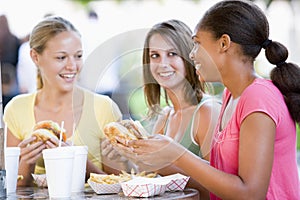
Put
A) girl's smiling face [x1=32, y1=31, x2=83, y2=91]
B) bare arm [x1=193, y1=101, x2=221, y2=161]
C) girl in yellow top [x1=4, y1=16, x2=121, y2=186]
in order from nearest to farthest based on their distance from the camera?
bare arm [x1=193, y1=101, x2=221, y2=161]
girl in yellow top [x1=4, y1=16, x2=121, y2=186]
girl's smiling face [x1=32, y1=31, x2=83, y2=91]

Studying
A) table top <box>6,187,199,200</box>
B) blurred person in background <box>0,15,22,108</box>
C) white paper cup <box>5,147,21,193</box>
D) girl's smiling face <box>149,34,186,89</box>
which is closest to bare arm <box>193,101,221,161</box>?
girl's smiling face <box>149,34,186,89</box>

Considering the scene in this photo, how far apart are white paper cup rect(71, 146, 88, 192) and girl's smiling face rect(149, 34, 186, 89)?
0.48 meters

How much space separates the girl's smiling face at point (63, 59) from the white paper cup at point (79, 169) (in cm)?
81

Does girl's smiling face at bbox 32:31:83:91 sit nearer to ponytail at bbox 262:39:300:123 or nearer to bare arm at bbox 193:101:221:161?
bare arm at bbox 193:101:221:161

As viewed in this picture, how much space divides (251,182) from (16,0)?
14.0ft

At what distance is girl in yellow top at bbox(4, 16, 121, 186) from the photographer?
278cm

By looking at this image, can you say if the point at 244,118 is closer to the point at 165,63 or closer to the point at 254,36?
the point at 254,36

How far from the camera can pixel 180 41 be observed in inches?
97.0

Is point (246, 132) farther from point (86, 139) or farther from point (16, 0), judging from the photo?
point (16, 0)


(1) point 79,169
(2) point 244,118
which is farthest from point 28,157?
(2) point 244,118

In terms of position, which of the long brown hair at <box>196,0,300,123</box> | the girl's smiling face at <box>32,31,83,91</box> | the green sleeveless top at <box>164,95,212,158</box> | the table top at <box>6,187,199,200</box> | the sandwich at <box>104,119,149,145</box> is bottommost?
the table top at <box>6,187,199,200</box>

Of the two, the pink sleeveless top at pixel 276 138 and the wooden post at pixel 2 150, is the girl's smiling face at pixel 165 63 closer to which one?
the pink sleeveless top at pixel 276 138

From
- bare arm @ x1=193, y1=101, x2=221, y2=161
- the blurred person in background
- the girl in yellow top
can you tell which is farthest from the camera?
the blurred person in background

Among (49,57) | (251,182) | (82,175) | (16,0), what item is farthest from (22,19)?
(251,182)
